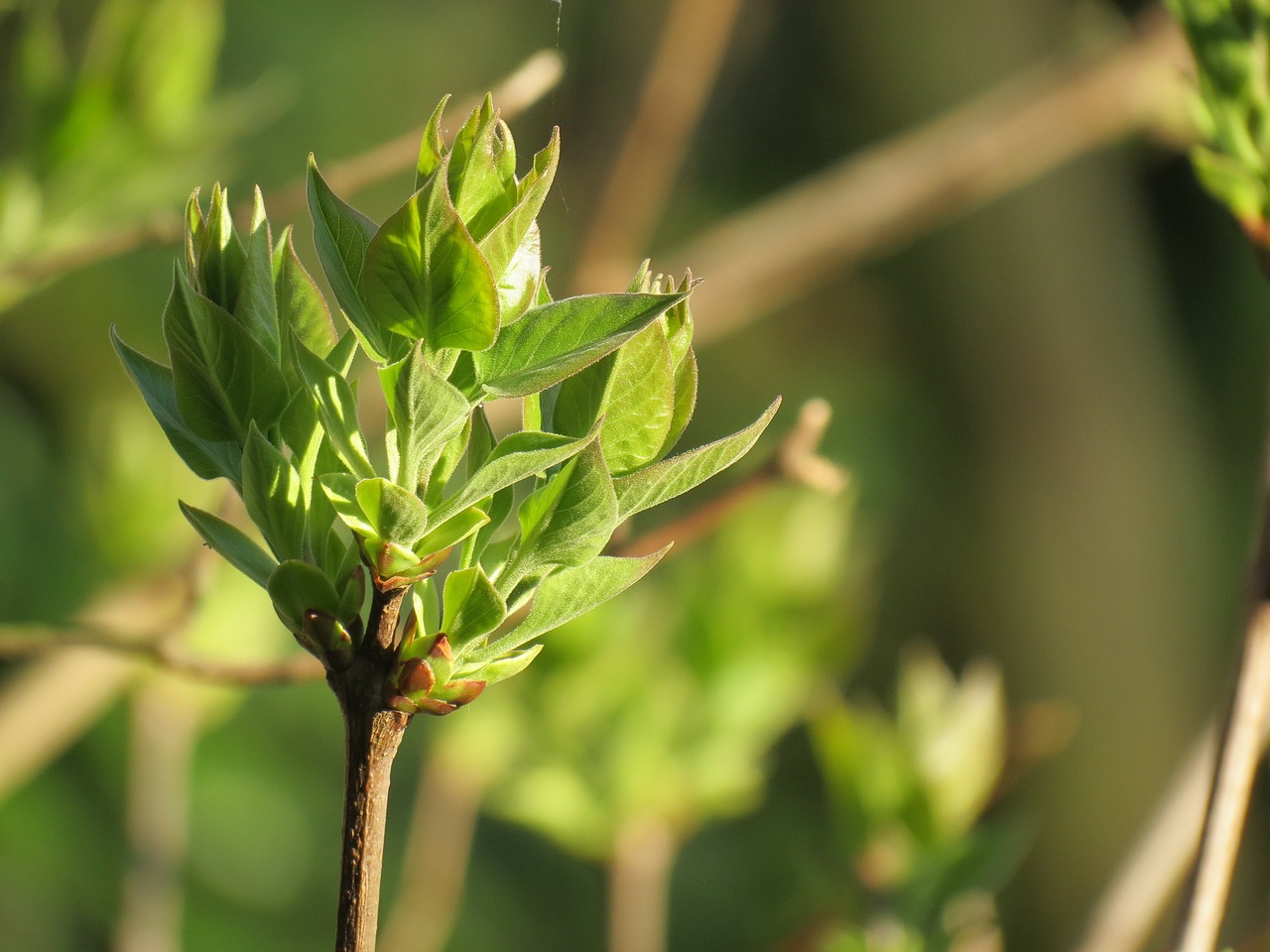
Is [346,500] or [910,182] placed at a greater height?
[910,182]

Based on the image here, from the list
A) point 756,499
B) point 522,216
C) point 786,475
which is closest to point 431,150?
point 522,216

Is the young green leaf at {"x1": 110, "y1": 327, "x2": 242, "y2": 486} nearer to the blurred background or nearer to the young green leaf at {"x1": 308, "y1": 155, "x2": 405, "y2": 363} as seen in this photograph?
the young green leaf at {"x1": 308, "y1": 155, "x2": 405, "y2": 363}

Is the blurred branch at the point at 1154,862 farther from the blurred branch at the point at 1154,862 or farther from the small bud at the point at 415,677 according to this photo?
the small bud at the point at 415,677

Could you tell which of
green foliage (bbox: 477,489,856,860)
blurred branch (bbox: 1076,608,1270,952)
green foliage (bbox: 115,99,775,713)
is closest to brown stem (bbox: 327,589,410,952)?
green foliage (bbox: 115,99,775,713)

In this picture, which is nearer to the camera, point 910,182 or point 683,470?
point 683,470

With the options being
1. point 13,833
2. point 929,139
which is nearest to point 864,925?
point 929,139

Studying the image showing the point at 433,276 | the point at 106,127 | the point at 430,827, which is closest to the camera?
the point at 433,276

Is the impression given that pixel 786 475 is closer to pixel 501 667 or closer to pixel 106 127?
pixel 501 667

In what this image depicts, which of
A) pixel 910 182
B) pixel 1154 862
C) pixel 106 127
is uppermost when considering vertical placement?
pixel 106 127
